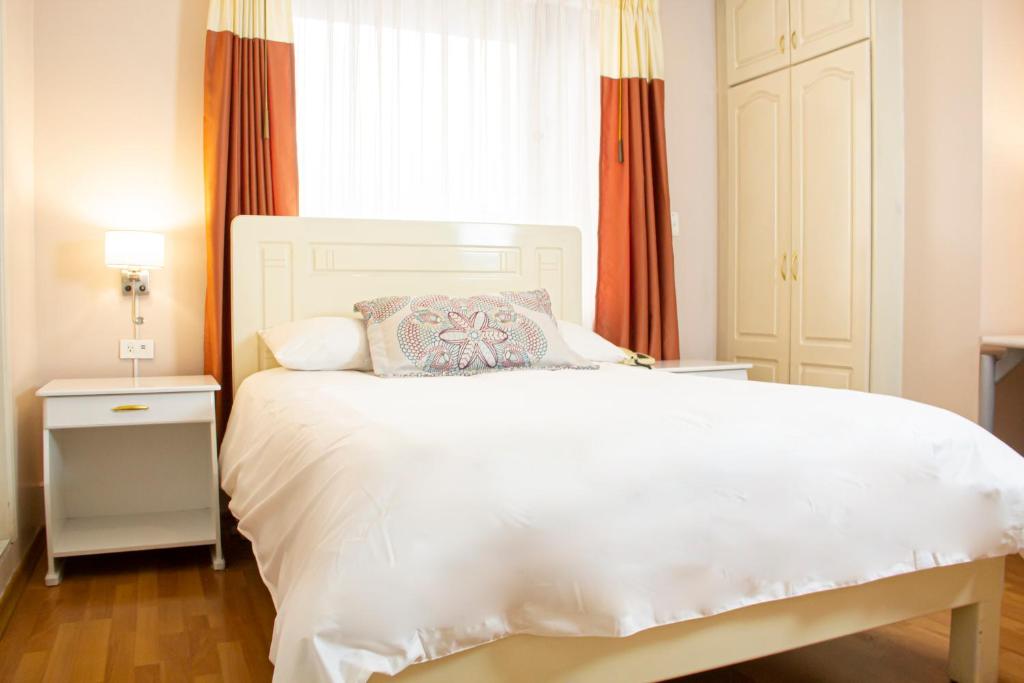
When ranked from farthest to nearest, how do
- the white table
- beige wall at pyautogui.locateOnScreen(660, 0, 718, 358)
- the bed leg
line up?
beige wall at pyautogui.locateOnScreen(660, 0, 718, 358) → the white table → the bed leg

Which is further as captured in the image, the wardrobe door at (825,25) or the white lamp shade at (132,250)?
the wardrobe door at (825,25)

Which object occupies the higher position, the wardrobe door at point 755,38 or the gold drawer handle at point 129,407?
the wardrobe door at point 755,38

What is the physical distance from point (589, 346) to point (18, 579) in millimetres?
2044

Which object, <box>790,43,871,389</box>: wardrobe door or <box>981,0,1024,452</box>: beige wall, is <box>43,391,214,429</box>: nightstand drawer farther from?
<box>981,0,1024,452</box>: beige wall

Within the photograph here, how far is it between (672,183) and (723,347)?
2.86 ft

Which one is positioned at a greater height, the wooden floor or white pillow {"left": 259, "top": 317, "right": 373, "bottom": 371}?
white pillow {"left": 259, "top": 317, "right": 373, "bottom": 371}

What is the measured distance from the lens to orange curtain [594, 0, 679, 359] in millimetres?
3797

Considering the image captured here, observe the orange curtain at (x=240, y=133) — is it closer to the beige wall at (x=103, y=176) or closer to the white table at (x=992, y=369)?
the beige wall at (x=103, y=176)

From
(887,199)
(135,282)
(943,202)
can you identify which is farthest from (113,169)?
(943,202)

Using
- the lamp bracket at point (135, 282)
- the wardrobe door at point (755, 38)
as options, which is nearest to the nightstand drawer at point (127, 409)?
the lamp bracket at point (135, 282)

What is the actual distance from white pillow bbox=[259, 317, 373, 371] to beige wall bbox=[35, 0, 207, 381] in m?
0.59

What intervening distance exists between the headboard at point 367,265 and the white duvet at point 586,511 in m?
1.36

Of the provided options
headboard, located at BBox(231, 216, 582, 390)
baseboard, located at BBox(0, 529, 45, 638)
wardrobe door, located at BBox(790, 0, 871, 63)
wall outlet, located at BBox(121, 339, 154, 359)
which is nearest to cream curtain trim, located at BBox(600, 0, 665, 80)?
wardrobe door, located at BBox(790, 0, 871, 63)

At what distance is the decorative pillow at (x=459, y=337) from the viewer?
8.50 ft
